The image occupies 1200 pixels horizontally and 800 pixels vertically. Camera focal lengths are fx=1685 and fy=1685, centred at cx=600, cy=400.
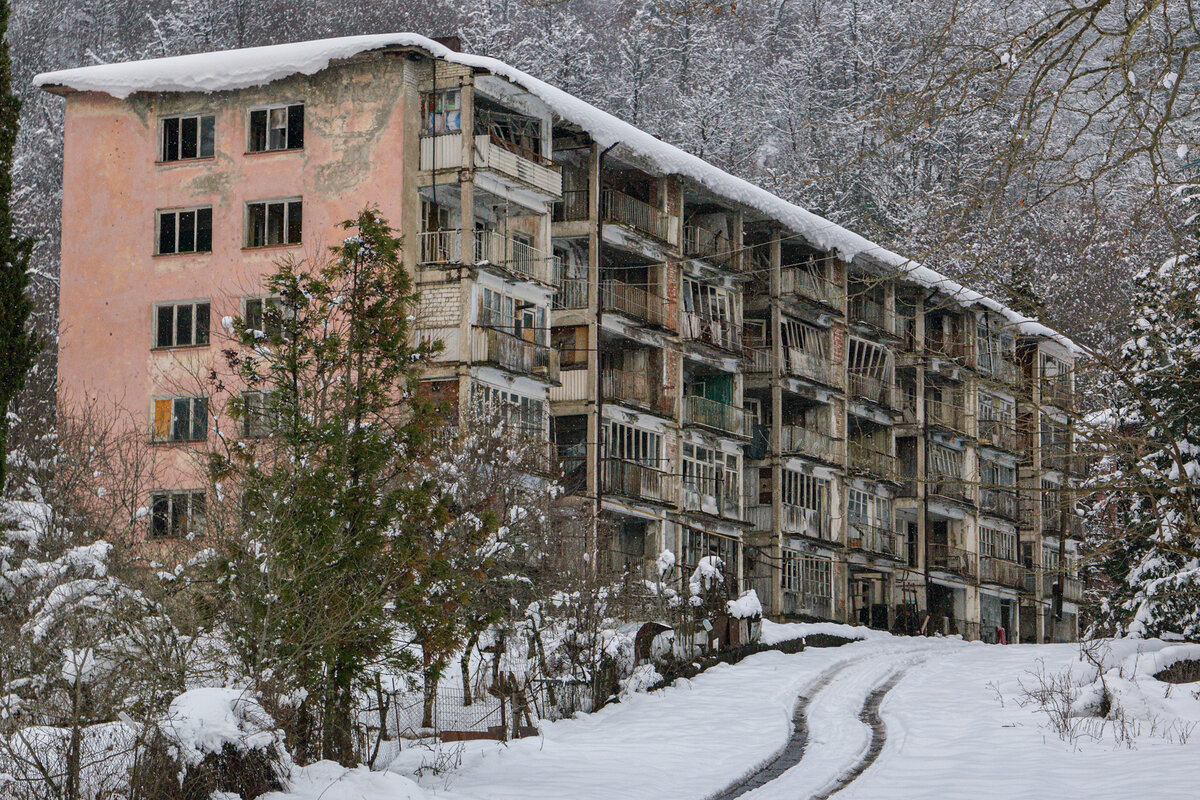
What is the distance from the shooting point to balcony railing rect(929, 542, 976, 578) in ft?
224

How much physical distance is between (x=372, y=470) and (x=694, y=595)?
16.0 meters

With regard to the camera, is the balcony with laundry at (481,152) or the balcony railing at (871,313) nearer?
the balcony with laundry at (481,152)

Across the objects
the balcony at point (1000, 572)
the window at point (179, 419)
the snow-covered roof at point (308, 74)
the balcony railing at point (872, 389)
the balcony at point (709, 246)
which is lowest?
the balcony at point (1000, 572)

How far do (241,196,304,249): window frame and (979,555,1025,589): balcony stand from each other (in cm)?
3566

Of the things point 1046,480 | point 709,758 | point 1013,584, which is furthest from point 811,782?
point 1046,480

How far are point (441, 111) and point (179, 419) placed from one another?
11.1 metres

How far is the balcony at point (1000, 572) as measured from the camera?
2756 inches

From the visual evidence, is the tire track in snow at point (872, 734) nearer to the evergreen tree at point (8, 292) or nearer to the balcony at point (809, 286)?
the evergreen tree at point (8, 292)

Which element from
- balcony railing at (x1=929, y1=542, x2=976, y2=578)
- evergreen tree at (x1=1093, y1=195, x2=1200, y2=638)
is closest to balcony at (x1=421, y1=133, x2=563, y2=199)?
evergreen tree at (x1=1093, y1=195, x2=1200, y2=638)

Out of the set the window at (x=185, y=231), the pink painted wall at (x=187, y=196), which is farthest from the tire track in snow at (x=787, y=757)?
the window at (x=185, y=231)

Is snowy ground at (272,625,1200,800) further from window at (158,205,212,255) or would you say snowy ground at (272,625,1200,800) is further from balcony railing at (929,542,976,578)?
balcony railing at (929,542,976,578)

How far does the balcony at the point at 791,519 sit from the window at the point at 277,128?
20276 millimetres

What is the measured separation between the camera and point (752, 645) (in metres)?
40.8

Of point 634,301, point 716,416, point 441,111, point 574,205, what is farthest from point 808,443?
point 441,111
